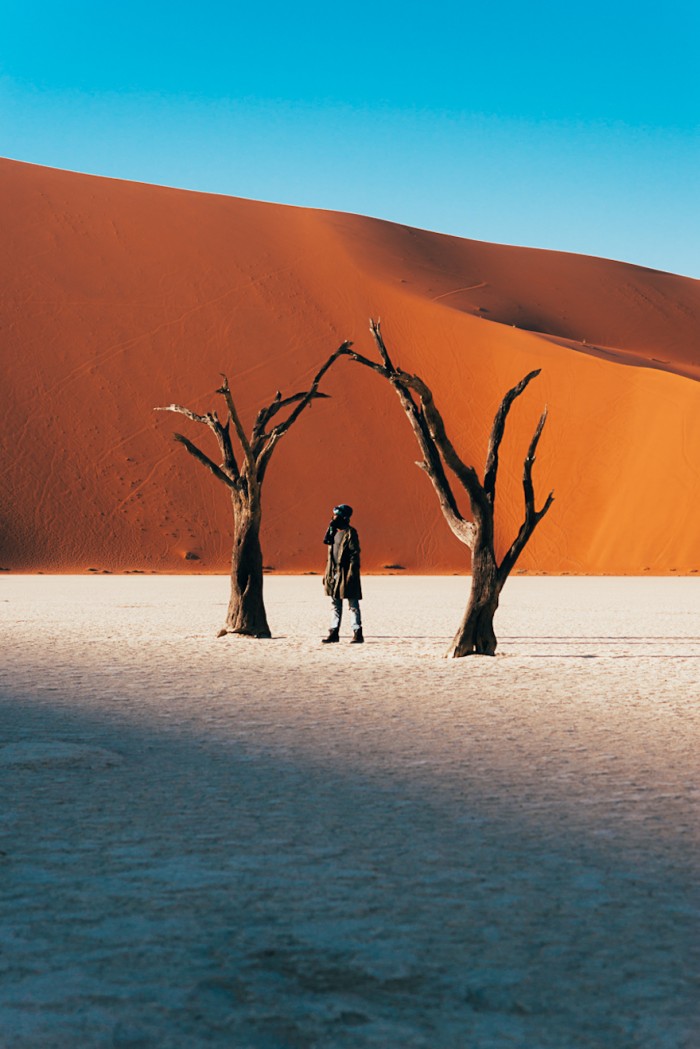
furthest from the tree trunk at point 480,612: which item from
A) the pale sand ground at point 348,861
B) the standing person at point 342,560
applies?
the pale sand ground at point 348,861

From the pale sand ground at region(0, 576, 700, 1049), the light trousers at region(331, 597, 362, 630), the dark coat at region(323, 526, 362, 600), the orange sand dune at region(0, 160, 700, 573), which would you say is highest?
the orange sand dune at region(0, 160, 700, 573)

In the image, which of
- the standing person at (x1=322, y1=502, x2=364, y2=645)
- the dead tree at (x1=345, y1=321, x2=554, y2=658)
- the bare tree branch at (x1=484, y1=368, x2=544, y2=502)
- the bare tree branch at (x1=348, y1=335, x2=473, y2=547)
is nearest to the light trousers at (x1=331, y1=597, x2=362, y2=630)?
the standing person at (x1=322, y1=502, x2=364, y2=645)

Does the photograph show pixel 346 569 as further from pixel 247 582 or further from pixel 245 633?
pixel 245 633

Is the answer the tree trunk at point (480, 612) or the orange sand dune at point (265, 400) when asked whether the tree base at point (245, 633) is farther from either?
the orange sand dune at point (265, 400)

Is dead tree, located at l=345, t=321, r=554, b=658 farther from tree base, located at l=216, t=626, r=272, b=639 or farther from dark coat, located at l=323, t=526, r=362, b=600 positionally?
tree base, located at l=216, t=626, r=272, b=639

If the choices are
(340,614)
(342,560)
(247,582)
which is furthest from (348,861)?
(247,582)

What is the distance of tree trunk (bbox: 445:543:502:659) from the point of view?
1609 cm

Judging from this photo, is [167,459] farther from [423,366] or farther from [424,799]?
[424,799]

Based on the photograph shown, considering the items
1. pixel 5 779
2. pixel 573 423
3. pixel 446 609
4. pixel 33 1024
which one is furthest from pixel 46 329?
pixel 33 1024

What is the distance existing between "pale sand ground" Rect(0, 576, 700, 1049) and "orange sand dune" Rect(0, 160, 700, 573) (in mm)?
41131

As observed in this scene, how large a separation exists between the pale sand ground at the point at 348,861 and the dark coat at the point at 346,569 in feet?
11.2

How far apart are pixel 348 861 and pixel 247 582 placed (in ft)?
44.1

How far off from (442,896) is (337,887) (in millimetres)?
444

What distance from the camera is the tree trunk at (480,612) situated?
16.1 metres
